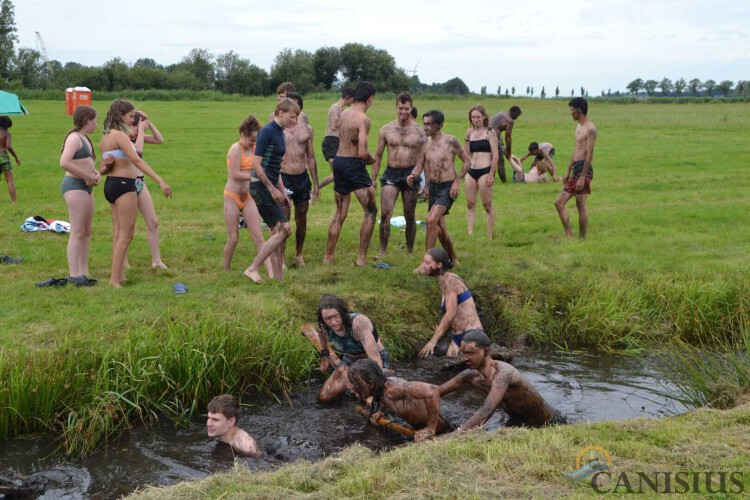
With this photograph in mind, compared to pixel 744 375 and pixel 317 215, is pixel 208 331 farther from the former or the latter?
pixel 317 215

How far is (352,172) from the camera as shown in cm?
1087

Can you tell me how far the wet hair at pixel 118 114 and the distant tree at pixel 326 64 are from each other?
8003 centimetres

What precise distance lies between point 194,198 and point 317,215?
116 inches

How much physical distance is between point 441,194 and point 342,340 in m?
3.62

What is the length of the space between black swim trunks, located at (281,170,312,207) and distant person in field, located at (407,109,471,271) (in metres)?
1.41

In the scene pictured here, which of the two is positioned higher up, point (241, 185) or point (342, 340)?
point (241, 185)

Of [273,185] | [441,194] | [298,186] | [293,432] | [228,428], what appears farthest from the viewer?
[441,194]

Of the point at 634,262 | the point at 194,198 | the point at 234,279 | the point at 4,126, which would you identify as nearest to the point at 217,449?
the point at 234,279

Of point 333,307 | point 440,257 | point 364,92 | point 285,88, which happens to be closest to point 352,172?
point 364,92

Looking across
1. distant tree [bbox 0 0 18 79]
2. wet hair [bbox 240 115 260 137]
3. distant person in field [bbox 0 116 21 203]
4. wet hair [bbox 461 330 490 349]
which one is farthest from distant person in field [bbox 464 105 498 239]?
distant tree [bbox 0 0 18 79]

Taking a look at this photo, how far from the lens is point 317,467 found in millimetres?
5379

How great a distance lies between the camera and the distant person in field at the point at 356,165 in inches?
419

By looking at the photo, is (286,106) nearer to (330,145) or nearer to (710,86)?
(330,145)

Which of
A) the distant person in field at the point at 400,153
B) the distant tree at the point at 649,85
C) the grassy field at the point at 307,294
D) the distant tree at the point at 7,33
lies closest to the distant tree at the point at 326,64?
the distant tree at the point at 7,33
